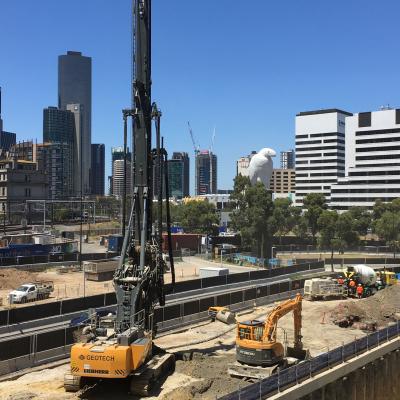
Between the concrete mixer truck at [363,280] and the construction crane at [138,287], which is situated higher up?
the construction crane at [138,287]

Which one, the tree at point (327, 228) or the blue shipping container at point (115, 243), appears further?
the tree at point (327, 228)

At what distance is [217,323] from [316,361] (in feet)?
44.1

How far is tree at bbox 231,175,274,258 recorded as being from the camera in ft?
301

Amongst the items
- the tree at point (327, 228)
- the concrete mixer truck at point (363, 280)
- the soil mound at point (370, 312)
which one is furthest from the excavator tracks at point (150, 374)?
the tree at point (327, 228)

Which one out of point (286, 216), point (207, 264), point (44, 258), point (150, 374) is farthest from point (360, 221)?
point (150, 374)

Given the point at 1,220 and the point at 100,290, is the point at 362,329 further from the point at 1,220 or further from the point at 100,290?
the point at 1,220

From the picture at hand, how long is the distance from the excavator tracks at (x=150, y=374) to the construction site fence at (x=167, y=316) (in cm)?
626

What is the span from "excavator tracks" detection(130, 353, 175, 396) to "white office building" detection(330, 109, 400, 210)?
140m

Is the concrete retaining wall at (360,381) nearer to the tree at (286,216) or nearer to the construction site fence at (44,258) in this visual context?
the construction site fence at (44,258)

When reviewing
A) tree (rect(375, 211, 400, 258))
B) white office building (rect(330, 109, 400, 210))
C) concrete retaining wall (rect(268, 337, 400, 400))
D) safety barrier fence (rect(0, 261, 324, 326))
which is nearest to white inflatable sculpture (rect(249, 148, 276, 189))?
white office building (rect(330, 109, 400, 210))

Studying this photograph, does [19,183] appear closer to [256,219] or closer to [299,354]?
[256,219]

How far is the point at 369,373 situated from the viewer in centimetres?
3009

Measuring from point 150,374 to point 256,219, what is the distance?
69.9 metres

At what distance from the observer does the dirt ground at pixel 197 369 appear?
2263 centimetres
